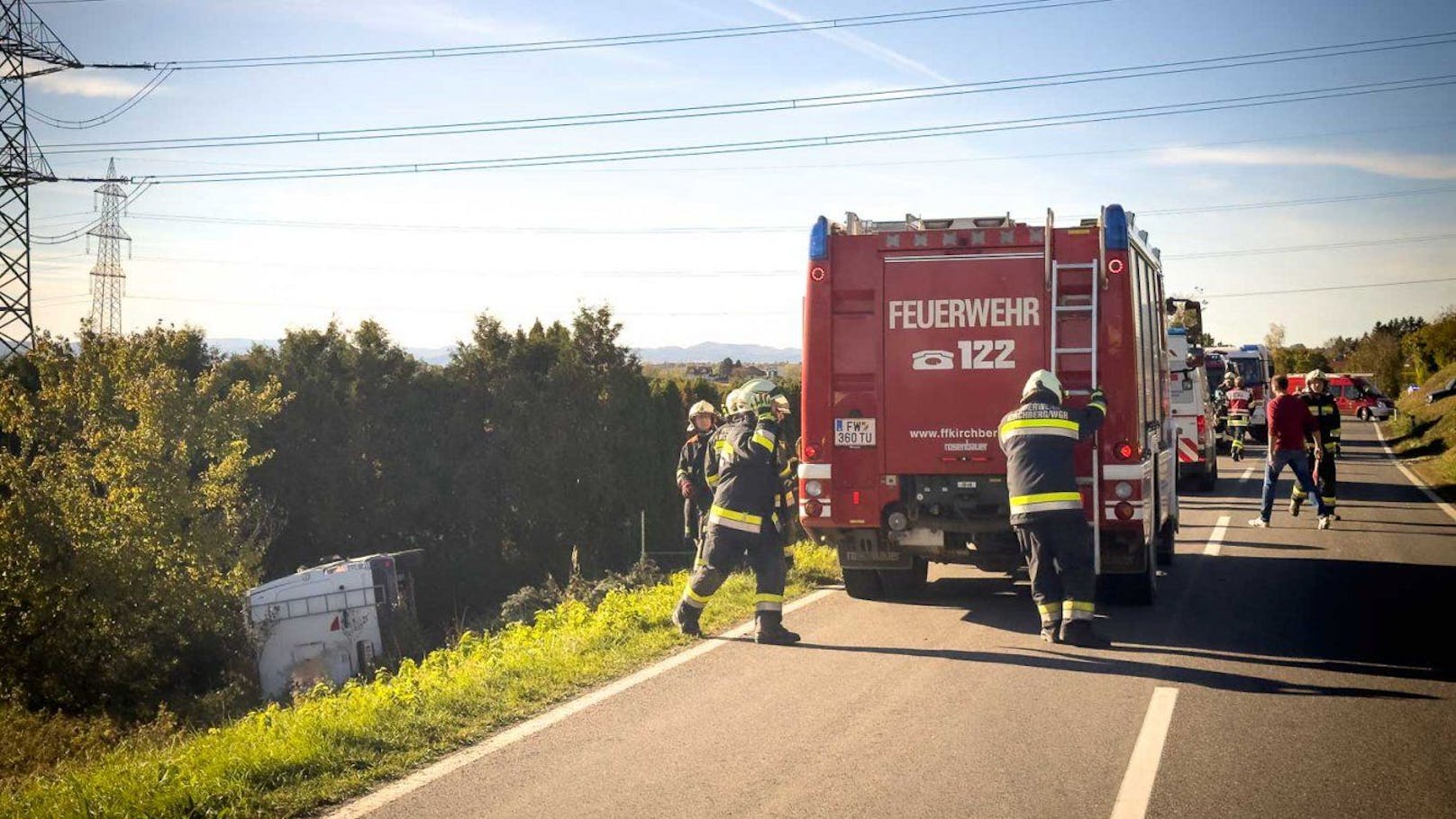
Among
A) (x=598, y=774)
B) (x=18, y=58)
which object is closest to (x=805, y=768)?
(x=598, y=774)

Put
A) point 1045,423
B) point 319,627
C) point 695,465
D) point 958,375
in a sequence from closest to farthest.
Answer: point 1045,423
point 958,375
point 695,465
point 319,627

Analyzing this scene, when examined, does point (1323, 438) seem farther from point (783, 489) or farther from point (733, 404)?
point (733, 404)

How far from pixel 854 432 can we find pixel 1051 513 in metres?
2.08

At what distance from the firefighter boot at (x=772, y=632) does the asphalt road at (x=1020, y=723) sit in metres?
0.13

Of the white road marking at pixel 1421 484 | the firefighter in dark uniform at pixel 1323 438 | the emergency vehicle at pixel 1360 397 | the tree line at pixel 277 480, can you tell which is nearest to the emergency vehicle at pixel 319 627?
the tree line at pixel 277 480

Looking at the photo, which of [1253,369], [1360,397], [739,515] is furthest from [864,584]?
[1360,397]

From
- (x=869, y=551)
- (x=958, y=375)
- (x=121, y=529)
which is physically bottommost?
(x=121, y=529)

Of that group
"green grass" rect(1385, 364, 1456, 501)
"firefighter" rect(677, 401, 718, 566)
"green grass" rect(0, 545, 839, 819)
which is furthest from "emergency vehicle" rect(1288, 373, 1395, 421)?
"green grass" rect(0, 545, 839, 819)

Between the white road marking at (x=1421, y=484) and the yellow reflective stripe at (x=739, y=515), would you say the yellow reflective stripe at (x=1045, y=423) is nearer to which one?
the yellow reflective stripe at (x=739, y=515)

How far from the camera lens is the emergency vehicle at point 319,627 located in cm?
2745

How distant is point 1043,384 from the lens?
939 cm

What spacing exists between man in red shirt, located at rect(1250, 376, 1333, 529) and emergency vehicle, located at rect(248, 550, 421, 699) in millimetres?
17808

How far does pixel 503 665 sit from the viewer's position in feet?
28.6

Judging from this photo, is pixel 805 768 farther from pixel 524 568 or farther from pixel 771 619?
pixel 524 568
